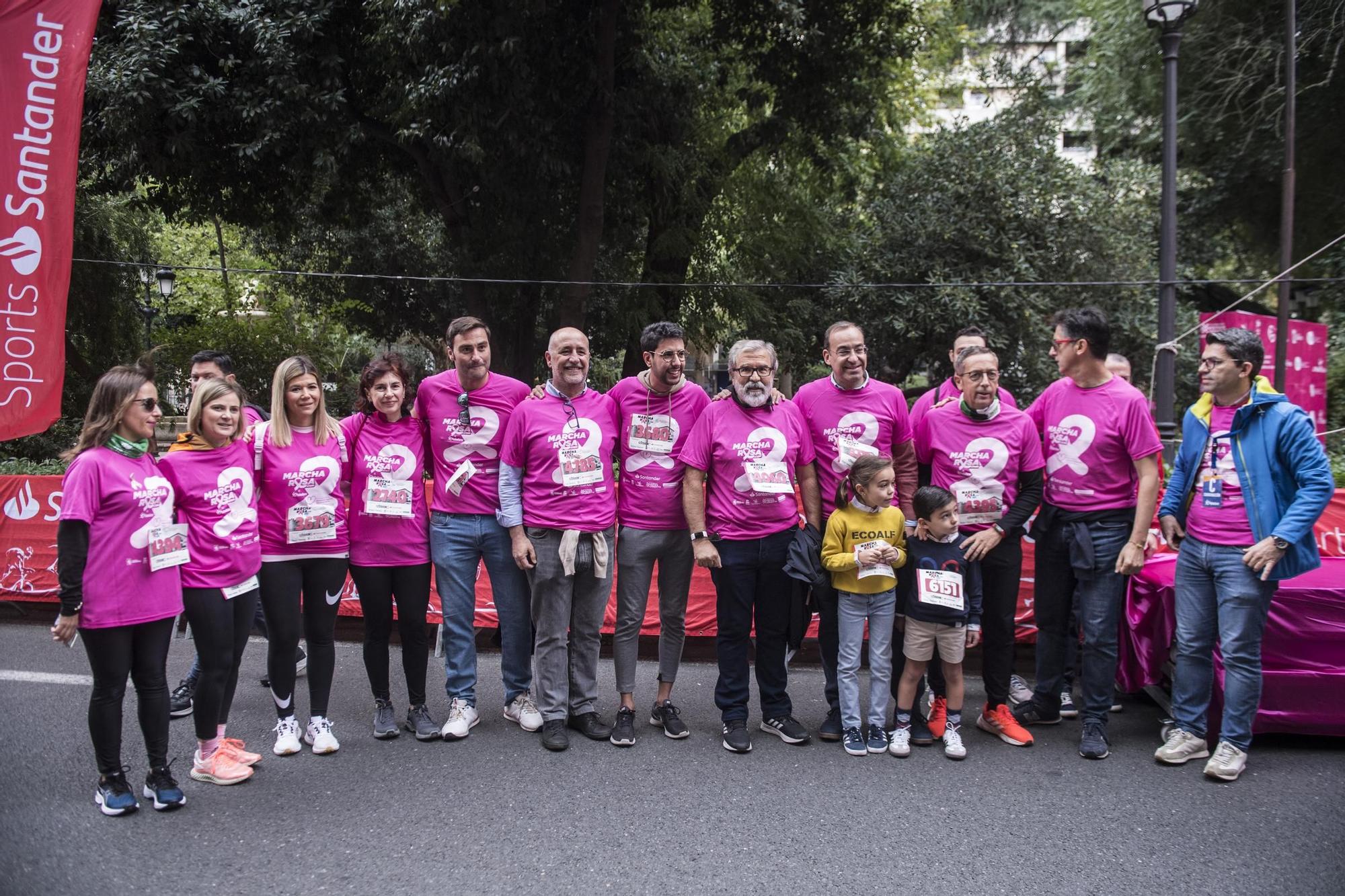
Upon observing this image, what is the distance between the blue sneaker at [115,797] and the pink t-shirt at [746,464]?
285 centimetres

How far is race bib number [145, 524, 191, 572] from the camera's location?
13.3ft

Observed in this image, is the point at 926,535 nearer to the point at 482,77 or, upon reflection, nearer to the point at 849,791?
the point at 849,791

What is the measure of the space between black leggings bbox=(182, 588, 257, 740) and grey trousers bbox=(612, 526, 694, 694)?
1.83 meters

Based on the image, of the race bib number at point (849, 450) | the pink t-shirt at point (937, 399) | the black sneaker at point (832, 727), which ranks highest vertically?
the pink t-shirt at point (937, 399)

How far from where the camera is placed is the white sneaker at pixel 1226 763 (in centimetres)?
442

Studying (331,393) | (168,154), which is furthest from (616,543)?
(331,393)

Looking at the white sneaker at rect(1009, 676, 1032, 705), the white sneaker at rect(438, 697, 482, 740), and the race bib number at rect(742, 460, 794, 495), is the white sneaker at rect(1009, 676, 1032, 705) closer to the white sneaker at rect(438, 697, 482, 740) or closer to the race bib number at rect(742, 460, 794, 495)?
the race bib number at rect(742, 460, 794, 495)

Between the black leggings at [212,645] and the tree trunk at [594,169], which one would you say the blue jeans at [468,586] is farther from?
the tree trunk at [594,169]

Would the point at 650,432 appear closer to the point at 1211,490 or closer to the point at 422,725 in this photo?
the point at 422,725

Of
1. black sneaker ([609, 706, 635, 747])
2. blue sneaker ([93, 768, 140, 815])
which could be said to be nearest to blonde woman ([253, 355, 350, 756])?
blue sneaker ([93, 768, 140, 815])

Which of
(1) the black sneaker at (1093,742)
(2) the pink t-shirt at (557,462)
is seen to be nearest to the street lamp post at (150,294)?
(2) the pink t-shirt at (557,462)

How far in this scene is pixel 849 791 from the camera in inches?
171

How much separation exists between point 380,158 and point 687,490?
1005cm

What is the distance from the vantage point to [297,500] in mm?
4699
